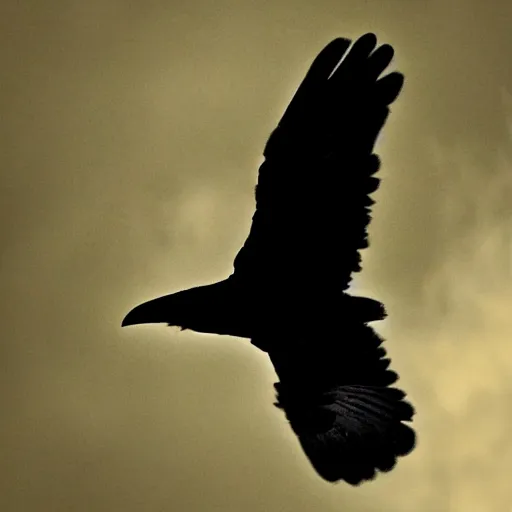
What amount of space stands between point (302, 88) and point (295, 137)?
0.26 feet

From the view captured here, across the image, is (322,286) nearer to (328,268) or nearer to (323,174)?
(328,268)

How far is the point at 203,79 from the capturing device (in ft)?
5.20

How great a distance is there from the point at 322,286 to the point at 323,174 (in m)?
0.20

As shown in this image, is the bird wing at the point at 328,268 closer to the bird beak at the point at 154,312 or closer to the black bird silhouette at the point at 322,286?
the black bird silhouette at the point at 322,286

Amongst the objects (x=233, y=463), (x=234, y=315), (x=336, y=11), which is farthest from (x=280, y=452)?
(x=336, y=11)

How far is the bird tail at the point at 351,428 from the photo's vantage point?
53.8 inches

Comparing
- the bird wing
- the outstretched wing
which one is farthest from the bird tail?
the outstretched wing

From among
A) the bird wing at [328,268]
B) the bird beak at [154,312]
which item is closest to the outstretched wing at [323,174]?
the bird wing at [328,268]

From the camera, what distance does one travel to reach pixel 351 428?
1.44 meters

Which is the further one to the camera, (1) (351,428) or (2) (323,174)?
(1) (351,428)

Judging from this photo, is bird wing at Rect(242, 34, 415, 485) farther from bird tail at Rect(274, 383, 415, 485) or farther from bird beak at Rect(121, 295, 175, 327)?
bird beak at Rect(121, 295, 175, 327)

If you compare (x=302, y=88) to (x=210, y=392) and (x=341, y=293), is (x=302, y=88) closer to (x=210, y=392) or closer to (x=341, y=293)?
(x=341, y=293)

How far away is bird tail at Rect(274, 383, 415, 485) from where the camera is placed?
4.48 feet

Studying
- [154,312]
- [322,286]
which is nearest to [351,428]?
[322,286]
